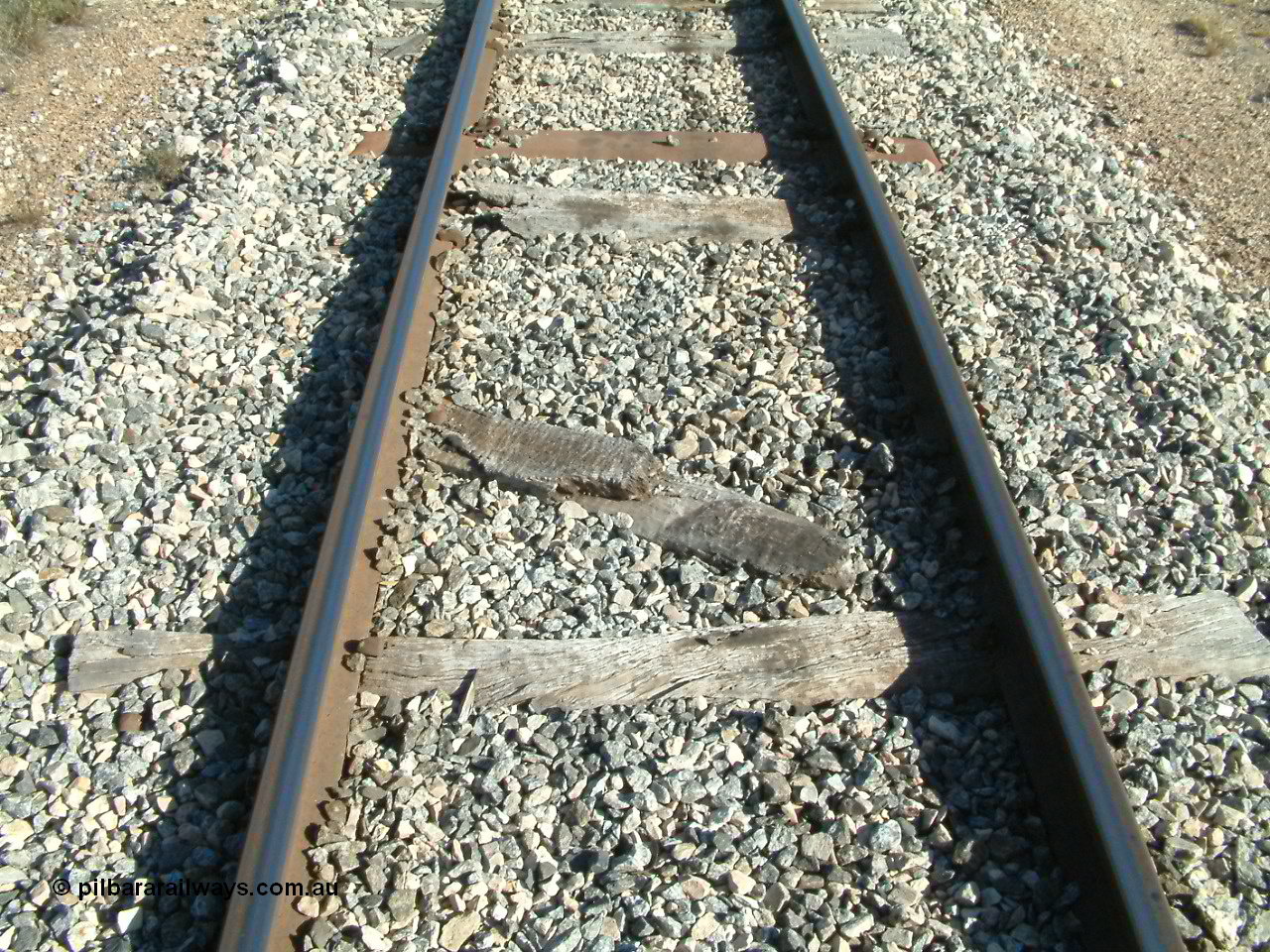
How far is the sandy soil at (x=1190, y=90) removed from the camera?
5.44 metres

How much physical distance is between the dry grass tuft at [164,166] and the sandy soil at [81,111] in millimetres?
114

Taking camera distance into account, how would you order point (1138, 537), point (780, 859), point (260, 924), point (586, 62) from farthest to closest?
point (586, 62), point (1138, 537), point (780, 859), point (260, 924)

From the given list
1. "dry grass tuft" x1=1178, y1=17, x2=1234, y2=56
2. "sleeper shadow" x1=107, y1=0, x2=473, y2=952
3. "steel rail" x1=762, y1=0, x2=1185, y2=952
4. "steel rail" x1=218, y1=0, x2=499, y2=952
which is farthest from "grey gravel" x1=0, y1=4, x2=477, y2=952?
"dry grass tuft" x1=1178, y1=17, x2=1234, y2=56

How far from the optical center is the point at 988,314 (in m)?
4.45

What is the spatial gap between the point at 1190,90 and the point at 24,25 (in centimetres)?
681

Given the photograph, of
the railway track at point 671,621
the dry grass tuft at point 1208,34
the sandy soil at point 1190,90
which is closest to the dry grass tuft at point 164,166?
the railway track at point 671,621

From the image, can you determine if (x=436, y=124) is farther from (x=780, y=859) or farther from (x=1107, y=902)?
(x=1107, y=902)

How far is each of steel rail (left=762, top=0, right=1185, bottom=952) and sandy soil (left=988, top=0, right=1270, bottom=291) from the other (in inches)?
70.1

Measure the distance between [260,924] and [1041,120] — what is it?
524 cm

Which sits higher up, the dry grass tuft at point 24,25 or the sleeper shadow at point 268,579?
the dry grass tuft at point 24,25

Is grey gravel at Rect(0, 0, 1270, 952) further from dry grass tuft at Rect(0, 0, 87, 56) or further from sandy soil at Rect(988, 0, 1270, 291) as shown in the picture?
dry grass tuft at Rect(0, 0, 87, 56)

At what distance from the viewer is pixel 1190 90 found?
266 inches

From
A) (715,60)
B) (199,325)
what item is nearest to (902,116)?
(715,60)

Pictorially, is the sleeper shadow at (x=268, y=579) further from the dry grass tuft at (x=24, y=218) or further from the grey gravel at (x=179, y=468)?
the dry grass tuft at (x=24, y=218)
